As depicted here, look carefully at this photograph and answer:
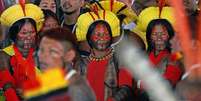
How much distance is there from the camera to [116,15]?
5.83m

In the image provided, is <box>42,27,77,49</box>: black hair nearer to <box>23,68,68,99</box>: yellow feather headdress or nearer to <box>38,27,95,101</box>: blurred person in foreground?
<box>38,27,95,101</box>: blurred person in foreground

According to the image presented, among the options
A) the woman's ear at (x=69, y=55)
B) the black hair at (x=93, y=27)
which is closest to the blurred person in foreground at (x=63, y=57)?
the woman's ear at (x=69, y=55)

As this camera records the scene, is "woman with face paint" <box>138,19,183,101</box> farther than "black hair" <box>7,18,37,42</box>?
No

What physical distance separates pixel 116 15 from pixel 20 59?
3.44 ft

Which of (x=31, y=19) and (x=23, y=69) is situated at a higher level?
(x=31, y=19)

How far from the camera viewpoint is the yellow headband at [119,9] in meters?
5.95

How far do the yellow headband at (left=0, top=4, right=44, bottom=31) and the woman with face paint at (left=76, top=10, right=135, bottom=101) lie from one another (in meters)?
0.43

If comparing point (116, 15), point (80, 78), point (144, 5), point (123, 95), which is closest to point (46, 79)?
point (80, 78)

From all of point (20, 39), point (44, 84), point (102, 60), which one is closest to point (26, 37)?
point (20, 39)

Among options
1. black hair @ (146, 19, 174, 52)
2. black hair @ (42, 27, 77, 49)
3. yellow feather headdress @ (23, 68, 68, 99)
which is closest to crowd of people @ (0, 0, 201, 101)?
black hair @ (146, 19, 174, 52)

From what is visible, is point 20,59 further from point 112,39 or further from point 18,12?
point 112,39

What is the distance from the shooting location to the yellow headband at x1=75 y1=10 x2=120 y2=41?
5.47m

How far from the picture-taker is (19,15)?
5.55 metres

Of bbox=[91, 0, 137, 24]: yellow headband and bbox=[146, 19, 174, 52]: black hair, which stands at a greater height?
bbox=[91, 0, 137, 24]: yellow headband
